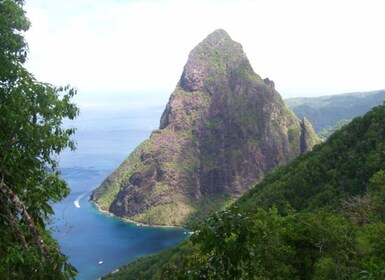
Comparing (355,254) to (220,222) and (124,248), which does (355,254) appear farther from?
(124,248)

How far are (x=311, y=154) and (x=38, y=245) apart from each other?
113 meters

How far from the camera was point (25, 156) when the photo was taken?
716 cm

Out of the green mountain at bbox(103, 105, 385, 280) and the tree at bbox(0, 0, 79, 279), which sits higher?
the tree at bbox(0, 0, 79, 279)

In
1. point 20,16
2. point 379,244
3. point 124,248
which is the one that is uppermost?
point 20,16

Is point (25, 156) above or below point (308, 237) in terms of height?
above

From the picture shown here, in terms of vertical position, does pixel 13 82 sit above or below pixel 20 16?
below

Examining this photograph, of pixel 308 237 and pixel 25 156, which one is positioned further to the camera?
pixel 308 237

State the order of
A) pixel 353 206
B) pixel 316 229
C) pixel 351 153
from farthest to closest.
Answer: pixel 351 153 < pixel 353 206 < pixel 316 229

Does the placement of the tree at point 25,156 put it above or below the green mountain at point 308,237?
above

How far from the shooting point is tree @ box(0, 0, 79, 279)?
6148 millimetres

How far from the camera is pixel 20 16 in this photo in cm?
780

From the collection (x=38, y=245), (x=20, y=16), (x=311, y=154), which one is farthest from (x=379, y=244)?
(x=311, y=154)

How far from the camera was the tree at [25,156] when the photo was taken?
6148 millimetres

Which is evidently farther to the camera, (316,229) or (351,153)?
(351,153)
